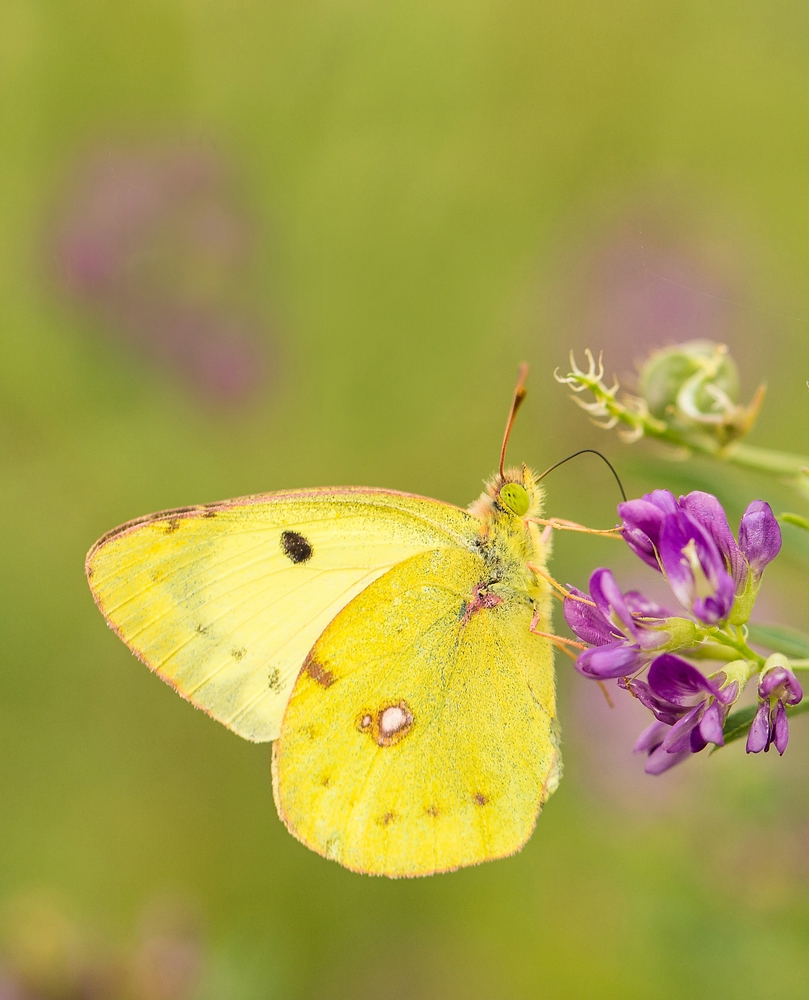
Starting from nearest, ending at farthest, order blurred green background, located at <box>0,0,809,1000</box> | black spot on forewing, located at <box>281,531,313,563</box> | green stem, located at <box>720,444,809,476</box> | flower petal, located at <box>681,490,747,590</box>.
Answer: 1. flower petal, located at <box>681,490,747,590</box>
2. green stem, located at <box>720,444,809,476</box>
3. black spot on forewing, located at <box>281,531,313,563</box>
4. blurred green background, located at <box>0,0,809,1000</box>

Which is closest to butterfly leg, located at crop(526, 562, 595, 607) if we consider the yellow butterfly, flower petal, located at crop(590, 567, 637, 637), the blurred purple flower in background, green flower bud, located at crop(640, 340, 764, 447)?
the yellow butterfly

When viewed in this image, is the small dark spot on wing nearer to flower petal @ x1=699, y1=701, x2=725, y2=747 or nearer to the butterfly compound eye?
the butterfly compound eye

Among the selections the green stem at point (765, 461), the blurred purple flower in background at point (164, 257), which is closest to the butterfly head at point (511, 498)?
the green stem at point (765, 461)

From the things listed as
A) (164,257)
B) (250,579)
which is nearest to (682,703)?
(250,579)

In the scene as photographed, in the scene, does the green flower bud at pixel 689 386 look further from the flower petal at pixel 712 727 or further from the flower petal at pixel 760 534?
the flower petal at pixel 712 727

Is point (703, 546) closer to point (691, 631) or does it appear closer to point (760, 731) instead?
point (691, 631)

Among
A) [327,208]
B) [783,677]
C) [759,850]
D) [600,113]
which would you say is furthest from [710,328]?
[783,677]
